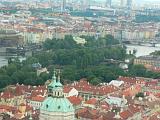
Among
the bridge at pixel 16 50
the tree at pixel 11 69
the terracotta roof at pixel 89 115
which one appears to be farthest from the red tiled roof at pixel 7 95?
the bridge at pixel 16 50

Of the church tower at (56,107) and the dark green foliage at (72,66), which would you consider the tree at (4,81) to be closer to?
the dark green foliage at (72,66)

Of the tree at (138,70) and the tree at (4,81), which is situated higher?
the tree at (4,81)

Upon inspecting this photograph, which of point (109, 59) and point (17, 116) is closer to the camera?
point (17, 116)

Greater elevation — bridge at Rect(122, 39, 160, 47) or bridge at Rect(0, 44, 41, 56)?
bridge at Rect(0, 44, 41, 56)

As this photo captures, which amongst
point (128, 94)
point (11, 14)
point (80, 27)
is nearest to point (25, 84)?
point (128, 94)

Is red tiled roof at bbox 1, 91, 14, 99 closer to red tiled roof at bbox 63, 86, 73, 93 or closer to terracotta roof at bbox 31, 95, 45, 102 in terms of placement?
terracotta roof at bbox 31, 95, 45, 102

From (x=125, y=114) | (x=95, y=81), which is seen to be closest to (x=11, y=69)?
(x=95, y=81)

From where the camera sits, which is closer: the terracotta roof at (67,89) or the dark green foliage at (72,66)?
the terracotta roof at (67,89)

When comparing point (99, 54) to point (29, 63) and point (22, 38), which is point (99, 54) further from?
point (22, 38)

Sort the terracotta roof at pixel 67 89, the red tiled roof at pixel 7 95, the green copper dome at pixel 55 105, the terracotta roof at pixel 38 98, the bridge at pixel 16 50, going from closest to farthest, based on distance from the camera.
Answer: the green copper dome at pixel 55 105 → the terracotta roof at pixel 38 98 → the red tiled roof at pixel 7 95 → the terracotta roof at pixel 67 89 → the bridge at pixel 16 50

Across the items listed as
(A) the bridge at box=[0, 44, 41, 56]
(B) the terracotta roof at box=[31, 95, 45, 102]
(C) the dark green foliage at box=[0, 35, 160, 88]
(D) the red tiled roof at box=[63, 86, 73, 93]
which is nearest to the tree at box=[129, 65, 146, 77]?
(C) the dark green foliage at box=[0, 35, 160, 88]

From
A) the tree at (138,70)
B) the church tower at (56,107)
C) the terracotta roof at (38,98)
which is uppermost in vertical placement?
the church tower at (56,107)
